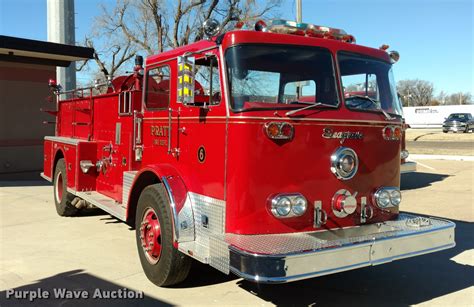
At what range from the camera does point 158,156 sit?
498cm

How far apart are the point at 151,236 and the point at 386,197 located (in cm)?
240

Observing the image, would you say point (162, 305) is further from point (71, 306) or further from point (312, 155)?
point (312, 155)

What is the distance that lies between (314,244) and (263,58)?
1.69m

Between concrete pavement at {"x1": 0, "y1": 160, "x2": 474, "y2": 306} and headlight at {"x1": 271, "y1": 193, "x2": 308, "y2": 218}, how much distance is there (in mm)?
955

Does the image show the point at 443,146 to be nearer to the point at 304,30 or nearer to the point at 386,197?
the point at 386,197

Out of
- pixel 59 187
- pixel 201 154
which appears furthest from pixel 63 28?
pixel 201 154

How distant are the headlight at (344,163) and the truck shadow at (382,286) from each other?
122 cm

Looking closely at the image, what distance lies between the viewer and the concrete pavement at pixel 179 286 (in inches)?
168

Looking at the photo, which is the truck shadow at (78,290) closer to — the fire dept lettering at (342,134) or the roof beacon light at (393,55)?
the fire dept lettering at (342,134)

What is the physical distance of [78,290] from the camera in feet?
14.4

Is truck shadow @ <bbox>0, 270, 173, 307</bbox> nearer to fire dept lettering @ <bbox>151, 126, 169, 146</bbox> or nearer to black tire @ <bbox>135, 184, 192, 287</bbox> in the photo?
black tire @ <bbox>135, 184, 192, 287</bbox>

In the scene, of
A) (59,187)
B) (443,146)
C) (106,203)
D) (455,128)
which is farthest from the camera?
(455,128)

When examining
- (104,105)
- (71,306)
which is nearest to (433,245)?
(71,306)

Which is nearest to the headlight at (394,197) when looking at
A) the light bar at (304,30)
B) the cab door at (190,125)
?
the light bar at (304,30)
